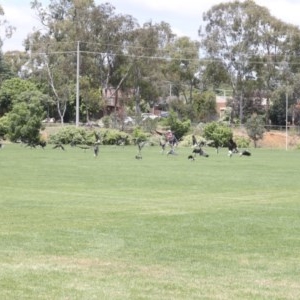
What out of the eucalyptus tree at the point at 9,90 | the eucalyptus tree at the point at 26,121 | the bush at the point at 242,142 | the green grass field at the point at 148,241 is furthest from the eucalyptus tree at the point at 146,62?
the green grass field at the point at 148,241

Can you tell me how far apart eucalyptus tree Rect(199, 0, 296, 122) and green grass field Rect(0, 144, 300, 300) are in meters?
64.9

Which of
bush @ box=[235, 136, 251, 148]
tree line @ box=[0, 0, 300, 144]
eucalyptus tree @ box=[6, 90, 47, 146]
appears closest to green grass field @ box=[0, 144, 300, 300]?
eucalyptus tree @ box=[6, 90, 47, 146]

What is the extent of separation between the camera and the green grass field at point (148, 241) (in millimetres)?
8617

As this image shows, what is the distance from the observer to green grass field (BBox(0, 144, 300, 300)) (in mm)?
8617

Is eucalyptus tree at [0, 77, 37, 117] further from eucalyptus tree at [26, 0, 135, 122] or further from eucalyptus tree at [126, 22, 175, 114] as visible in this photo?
eucalyptus tree at [126, 22, 175, 114]

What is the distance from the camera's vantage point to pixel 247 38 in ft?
291

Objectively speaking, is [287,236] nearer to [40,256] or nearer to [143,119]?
[40,256]

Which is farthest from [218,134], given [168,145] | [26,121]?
[26,121]

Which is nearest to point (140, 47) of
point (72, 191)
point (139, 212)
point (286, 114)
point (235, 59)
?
point (235, 59)

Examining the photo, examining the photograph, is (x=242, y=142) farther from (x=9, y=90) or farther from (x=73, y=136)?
(x=9, y=90)

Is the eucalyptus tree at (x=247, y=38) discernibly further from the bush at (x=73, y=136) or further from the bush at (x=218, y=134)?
the bush at (x=73, y=136)

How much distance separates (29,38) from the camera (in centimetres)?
9312

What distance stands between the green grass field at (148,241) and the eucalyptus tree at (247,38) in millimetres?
64897

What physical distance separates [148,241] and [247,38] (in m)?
78.8
